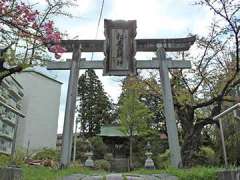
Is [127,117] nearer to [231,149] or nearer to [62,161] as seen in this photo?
[231,149]

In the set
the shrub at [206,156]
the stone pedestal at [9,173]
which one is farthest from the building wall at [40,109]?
the stone pedestal at [9,173]

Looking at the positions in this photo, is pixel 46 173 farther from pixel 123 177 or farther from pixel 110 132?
pixel 110 132

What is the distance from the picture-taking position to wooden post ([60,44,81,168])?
10164 millimetres

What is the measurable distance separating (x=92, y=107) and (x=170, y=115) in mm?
28385

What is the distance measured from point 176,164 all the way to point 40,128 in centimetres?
3107

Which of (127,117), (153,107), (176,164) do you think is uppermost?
(153,107)

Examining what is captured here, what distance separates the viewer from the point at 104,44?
11477 millimetres

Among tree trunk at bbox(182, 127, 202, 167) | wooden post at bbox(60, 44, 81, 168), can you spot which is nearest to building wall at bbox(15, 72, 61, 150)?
wooden post at bbox(60, 44, 81, 168)

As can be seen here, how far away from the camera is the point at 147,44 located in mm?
11750

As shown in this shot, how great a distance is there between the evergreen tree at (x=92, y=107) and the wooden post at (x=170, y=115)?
2693 centimetres

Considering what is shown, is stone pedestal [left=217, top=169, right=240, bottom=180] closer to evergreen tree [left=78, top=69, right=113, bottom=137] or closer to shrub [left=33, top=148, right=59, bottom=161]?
shrub [left=33, top=148, right=59, bottom=161]

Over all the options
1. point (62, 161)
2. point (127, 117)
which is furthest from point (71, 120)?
point (127, 117)

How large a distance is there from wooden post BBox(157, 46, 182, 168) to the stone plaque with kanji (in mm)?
1133

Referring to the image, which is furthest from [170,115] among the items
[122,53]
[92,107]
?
[92,107]
